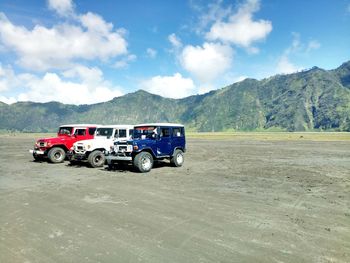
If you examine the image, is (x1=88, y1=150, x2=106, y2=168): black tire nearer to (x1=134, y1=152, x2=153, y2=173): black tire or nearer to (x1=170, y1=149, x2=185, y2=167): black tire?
(x1=134, y1=152, x2=153, y2=173): black tire

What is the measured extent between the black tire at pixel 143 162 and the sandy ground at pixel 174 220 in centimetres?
186

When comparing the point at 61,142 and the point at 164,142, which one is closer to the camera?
the point at 164,142

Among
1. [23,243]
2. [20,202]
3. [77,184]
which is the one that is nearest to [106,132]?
[77,184]

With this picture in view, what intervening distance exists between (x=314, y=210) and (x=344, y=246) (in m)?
2.82

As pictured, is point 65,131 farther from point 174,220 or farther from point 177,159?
point 174,220

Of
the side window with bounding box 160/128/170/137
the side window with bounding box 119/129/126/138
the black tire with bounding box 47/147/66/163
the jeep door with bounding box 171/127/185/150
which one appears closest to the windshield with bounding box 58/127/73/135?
the black tire with bounding box 47/147/66/163

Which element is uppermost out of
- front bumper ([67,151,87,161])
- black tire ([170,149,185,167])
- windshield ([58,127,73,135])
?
windshield ([58,127,73,135])

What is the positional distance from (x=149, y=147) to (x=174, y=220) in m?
8.67

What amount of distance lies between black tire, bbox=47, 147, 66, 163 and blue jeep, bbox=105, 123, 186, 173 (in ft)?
13.7

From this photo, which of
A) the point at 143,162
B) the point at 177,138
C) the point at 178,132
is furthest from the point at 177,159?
the point at 143,162

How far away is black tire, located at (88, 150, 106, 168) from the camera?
57.5 feet

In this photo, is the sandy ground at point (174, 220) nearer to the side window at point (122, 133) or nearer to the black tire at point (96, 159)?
the black tire at point (96, 159)

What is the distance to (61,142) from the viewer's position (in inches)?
786

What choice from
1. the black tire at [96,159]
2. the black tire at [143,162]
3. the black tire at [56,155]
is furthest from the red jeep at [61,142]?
the black tire at [143,162]
